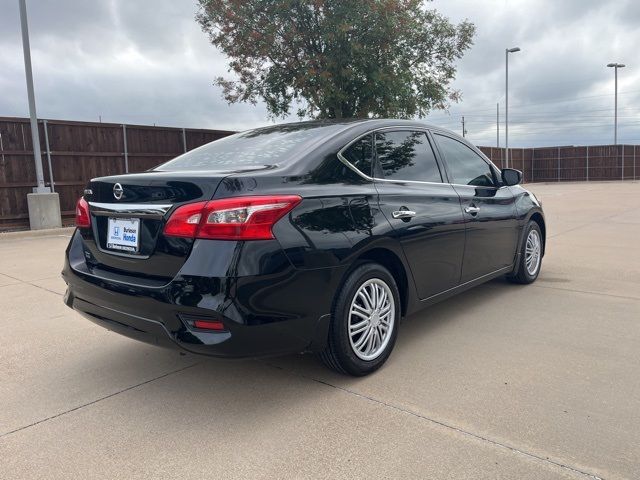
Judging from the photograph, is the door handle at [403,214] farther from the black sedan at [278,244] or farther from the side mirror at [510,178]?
the side mirror at [510,178]

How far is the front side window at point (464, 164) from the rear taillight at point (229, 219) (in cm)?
206

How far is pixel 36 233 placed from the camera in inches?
418

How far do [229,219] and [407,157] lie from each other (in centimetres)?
170

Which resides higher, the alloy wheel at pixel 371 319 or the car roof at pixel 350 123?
the car roof at pixel 350 123

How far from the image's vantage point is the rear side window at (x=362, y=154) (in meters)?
3.18

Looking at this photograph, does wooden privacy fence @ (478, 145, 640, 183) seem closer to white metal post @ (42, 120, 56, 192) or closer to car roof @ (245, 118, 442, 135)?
white metal post @ (42, 120, 56, 192)

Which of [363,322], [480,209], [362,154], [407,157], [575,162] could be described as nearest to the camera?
[363,322]

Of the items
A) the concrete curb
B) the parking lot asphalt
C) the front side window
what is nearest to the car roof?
the front side window

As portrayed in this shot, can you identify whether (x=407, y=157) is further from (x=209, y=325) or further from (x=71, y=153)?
(x=71, y=153)

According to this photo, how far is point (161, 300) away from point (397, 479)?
4.46 feet

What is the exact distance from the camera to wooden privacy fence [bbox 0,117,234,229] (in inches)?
434

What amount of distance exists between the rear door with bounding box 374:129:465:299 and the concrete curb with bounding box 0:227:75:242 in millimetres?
9006

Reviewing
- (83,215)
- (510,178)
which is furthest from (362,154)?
(510,178)

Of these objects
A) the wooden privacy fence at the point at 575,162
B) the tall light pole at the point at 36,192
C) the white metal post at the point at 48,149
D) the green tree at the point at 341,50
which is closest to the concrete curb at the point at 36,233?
the tall light pole at the point at 36,192
